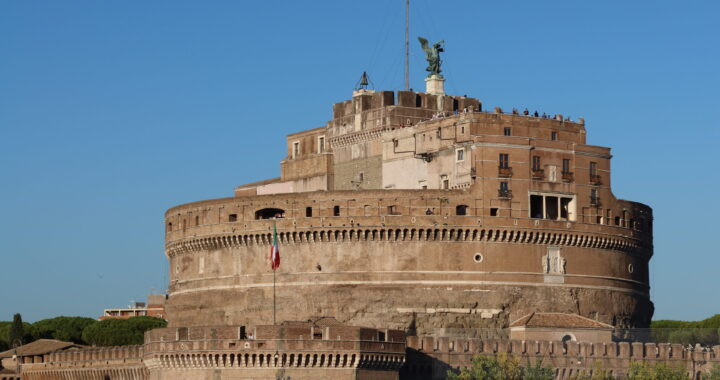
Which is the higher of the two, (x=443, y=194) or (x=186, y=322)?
(x=443, y=194)

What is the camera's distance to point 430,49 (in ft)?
317

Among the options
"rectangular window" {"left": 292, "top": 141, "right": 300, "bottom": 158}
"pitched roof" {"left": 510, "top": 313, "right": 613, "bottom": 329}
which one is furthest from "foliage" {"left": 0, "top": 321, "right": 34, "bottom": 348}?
"pitched roof" {"left": 510, "top": 313, "right": 613, "bottom": 329}

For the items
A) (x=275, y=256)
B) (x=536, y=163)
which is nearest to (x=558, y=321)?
(x=536, y=163)

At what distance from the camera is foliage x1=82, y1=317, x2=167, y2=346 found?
113 metres

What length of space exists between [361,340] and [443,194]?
17213mm

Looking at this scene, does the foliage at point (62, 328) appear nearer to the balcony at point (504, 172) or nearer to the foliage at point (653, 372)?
the balcony at point (504, 172)

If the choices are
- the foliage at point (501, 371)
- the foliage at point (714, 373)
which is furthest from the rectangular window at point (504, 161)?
the foliage at point (714, 373)

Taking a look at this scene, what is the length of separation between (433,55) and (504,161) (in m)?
12.8

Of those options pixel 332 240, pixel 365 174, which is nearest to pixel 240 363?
pixel 332 240

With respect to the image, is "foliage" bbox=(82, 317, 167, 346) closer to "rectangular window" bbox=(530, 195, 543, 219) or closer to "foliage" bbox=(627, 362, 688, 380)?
"rectangular window" bbox=(530, 195, 543, 219)

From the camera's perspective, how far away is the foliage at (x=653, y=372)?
73.9 metres

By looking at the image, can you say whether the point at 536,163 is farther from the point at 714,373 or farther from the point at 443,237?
the point at 714,373

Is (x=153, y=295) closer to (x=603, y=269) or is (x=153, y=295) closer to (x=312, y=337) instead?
(x=603, y=269)

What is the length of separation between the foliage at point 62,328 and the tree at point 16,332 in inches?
115
